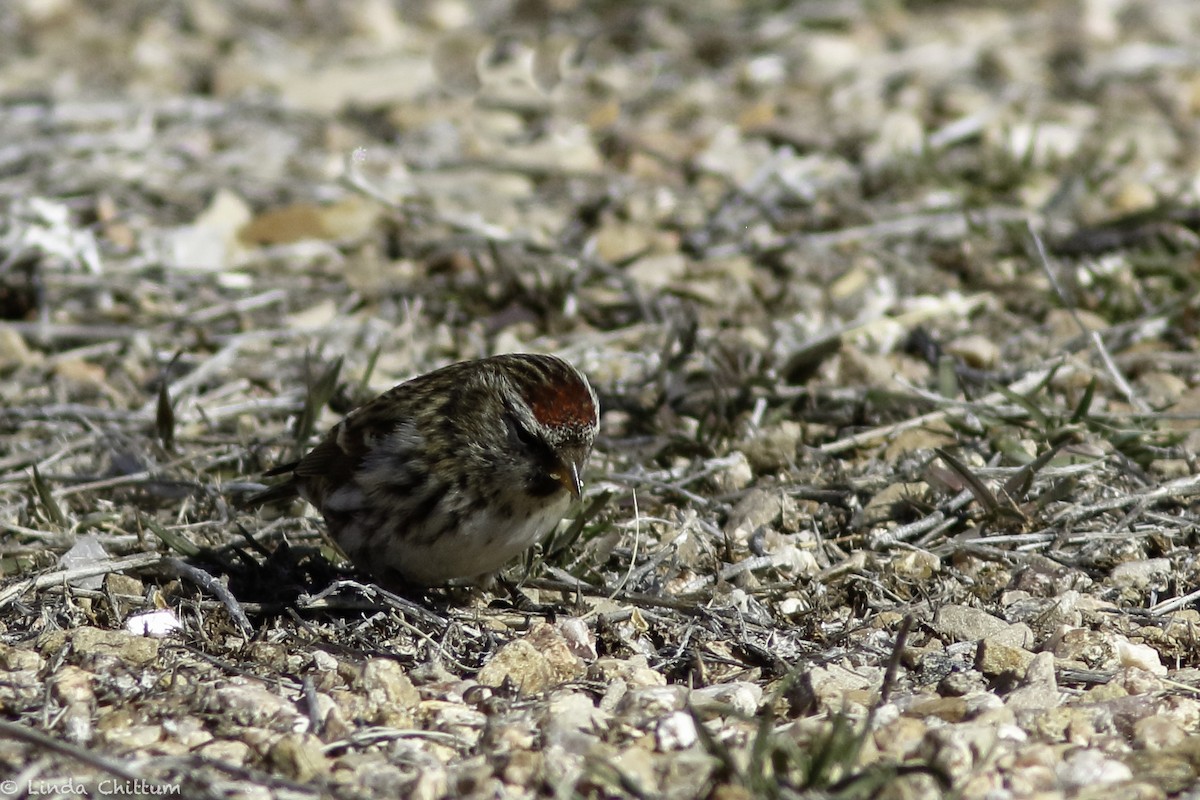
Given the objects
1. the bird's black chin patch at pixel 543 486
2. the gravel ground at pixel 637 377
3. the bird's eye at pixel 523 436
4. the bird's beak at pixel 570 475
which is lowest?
the gravel ground at pixel 637 377

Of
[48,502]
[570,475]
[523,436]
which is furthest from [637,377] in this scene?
[48,502]

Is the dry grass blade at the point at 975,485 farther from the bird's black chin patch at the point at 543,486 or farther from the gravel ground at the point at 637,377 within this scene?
the bird's black chin patch at the point at 543,486

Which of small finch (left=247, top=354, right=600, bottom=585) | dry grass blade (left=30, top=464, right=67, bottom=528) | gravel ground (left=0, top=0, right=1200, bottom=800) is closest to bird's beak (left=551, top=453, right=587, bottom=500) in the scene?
small finch (left=247, top=354, right=600, bottom=585)

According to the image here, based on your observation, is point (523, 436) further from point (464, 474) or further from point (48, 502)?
point (48, 502)

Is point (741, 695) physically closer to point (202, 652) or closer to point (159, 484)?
point (202, 652)

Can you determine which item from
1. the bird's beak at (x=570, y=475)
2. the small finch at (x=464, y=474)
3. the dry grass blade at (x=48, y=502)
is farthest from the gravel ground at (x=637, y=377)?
the bird's beak at (x=570, y=475)

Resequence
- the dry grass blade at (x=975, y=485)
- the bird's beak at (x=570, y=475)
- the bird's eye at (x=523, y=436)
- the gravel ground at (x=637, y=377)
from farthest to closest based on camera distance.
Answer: the dry grass blade at (x=975, y=485)
the bird's eye at (x=523, y=436)
the bird's beak at (x=570, y=475)
the gravel ground at (x=637, y=377)

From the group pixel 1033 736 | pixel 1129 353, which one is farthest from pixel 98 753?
pixel 1129 353
